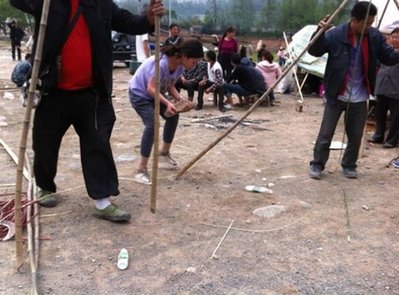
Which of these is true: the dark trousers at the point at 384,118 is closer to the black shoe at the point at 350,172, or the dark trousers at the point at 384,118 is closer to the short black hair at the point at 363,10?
the black shoe at the point at 350,172

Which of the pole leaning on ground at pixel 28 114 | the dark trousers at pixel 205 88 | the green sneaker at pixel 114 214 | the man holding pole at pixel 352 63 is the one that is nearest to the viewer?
the pole leaning on ground at pixel 28 114

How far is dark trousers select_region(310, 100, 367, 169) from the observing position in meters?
4.76

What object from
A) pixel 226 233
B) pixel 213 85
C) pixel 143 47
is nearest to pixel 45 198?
pixel 226 233

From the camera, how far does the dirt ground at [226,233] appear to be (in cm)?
291

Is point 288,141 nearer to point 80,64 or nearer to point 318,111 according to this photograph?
point 318,111

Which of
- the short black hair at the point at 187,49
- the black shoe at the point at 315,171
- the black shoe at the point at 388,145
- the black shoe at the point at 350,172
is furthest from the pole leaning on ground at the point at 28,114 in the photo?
the black shoe at the point at 388,145

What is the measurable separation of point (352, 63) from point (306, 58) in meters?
5.94

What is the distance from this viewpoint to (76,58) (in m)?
3.37

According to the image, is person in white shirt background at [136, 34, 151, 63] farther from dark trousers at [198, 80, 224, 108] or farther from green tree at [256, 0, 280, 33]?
green tree at [256, 0, 280, 33]

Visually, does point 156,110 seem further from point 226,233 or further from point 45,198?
point 45,198

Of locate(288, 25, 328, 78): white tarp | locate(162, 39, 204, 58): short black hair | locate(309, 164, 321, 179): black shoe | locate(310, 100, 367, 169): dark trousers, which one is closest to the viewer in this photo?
locate(162, 39, 204, 58): short black hair

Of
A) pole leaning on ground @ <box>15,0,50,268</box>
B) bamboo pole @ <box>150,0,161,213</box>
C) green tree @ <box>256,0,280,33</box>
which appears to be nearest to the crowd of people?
bamboo pole @ <box>150,0,161,213</box>

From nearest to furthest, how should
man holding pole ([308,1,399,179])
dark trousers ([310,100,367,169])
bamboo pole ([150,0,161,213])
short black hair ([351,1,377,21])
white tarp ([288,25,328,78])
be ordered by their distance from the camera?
bamboo pole ([150,0,161,213]) → short black hair ([351,1,377,21]) → man holding pole ([308,1,399,179]) → dark trousers ([310,100,367,169]) → white tarp ([288,25,328,78])

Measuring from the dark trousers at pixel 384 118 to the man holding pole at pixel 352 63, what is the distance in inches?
68.0
